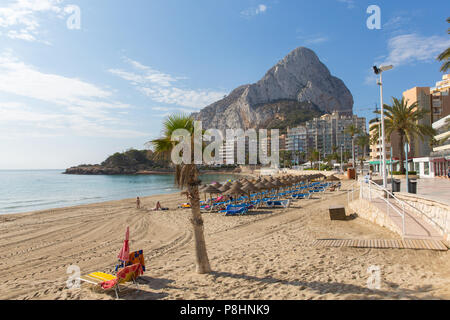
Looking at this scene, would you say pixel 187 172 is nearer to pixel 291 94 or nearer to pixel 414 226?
pixel 414 226

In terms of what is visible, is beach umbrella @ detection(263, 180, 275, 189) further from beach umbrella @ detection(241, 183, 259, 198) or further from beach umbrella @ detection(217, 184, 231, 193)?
beach umbrella @ detection(217, 184, 231, 193)

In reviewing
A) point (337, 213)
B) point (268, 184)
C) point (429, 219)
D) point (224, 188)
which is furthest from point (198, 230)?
point (268, 184)

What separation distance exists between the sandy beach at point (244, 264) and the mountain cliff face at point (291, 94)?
519 feet

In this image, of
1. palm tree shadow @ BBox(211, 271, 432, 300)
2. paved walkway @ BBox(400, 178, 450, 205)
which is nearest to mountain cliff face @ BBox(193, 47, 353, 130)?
paved walkway @ BBox(400, 178, 450, 205)

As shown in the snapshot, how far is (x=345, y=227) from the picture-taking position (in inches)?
394

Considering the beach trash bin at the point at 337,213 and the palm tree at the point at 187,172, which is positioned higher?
the palm tree at the point at 187,172

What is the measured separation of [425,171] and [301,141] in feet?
391

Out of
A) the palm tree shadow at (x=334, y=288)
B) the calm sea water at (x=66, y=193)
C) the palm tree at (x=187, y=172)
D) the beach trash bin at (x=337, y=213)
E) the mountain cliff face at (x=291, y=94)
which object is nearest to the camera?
the palm tree shadow at (x=334, y=288)

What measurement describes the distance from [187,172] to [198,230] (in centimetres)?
133

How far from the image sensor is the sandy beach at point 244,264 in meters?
4.79

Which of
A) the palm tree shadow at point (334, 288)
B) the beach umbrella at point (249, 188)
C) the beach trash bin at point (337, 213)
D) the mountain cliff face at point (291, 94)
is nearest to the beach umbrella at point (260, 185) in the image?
the beach umbrella at point (249, 188)

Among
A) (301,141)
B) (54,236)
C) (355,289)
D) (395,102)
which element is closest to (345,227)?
(355,289)

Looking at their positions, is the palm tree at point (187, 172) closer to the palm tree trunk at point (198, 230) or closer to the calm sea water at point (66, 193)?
the palm tree trunk at point (198, 230)
